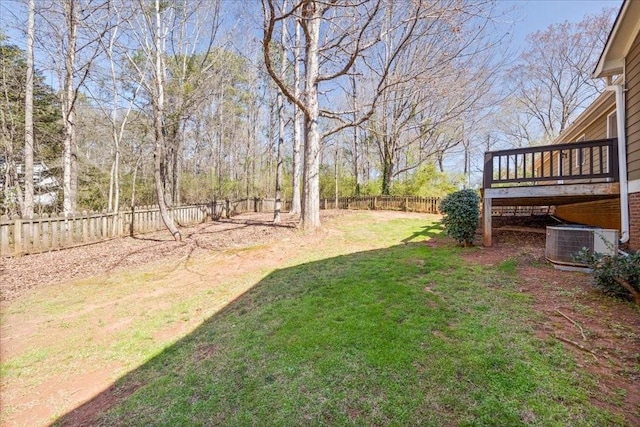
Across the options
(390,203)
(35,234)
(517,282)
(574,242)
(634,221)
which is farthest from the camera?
(390,203)

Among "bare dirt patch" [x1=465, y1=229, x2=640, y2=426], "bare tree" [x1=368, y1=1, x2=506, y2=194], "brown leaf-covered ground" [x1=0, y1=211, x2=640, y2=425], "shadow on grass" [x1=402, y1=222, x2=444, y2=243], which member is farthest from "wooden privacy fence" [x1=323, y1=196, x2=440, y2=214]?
"bare dirt patch" [x1=465, y1=229, x2=640, y2=426]

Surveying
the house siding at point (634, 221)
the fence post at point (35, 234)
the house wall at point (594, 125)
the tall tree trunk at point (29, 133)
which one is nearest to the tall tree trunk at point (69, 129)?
the tall tree trunk at point (29, 133)

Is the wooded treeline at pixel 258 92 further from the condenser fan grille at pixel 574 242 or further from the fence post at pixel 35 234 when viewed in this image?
the condenser fan grille at pixel 574 242

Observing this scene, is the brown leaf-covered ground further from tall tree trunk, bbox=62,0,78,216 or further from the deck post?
tall tree trunk, bbox=62,0,78,216

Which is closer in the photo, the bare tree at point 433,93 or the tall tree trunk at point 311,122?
the tall tree trunk at point 311,122

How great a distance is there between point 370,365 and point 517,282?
10.1 ft

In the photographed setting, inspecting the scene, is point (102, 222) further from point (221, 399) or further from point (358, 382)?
point (358, 382)

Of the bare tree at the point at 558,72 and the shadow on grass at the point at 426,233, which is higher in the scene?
the bare tree at the point at 558,72

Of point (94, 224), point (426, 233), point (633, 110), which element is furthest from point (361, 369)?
point (94, 224)

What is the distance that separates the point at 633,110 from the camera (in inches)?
204

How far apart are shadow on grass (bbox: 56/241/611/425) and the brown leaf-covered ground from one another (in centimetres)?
23

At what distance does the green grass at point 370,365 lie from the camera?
2141mm

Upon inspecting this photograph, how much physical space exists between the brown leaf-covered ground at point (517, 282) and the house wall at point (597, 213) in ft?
3.75

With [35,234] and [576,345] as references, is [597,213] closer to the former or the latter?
[576,345]
